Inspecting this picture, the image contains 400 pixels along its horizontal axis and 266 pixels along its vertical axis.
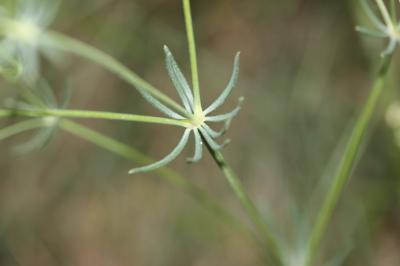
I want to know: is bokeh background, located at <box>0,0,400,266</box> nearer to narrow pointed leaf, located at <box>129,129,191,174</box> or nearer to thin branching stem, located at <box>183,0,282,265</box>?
thin branching stem, located at <box>183,0,282,265</box>

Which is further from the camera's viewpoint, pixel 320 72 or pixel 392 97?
pixel 320 72

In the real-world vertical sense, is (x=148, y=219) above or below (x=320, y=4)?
below

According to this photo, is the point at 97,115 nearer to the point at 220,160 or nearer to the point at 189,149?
the point at 220,160

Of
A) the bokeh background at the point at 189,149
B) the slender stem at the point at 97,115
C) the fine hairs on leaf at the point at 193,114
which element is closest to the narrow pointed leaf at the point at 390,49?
the fine hairs on leaf at the point at 193,114

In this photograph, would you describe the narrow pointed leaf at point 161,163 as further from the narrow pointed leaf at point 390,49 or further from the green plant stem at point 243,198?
the narrow pointed leaf at point 390,49

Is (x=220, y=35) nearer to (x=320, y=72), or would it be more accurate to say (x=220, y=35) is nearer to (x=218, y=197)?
(x=320, y=72)

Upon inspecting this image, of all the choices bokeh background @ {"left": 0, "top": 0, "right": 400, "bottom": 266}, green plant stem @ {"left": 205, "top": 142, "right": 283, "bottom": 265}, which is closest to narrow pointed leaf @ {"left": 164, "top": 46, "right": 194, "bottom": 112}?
green plant stem @ {"left": 205, "top": 142, "right": 283, "bottom": 265}

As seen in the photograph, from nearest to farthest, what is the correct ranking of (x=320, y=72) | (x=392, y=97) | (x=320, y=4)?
1. (x=392, y=97)
2. (x=320, y=72)
3. (x=320, y=4)

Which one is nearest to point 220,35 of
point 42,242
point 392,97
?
point 392,97
